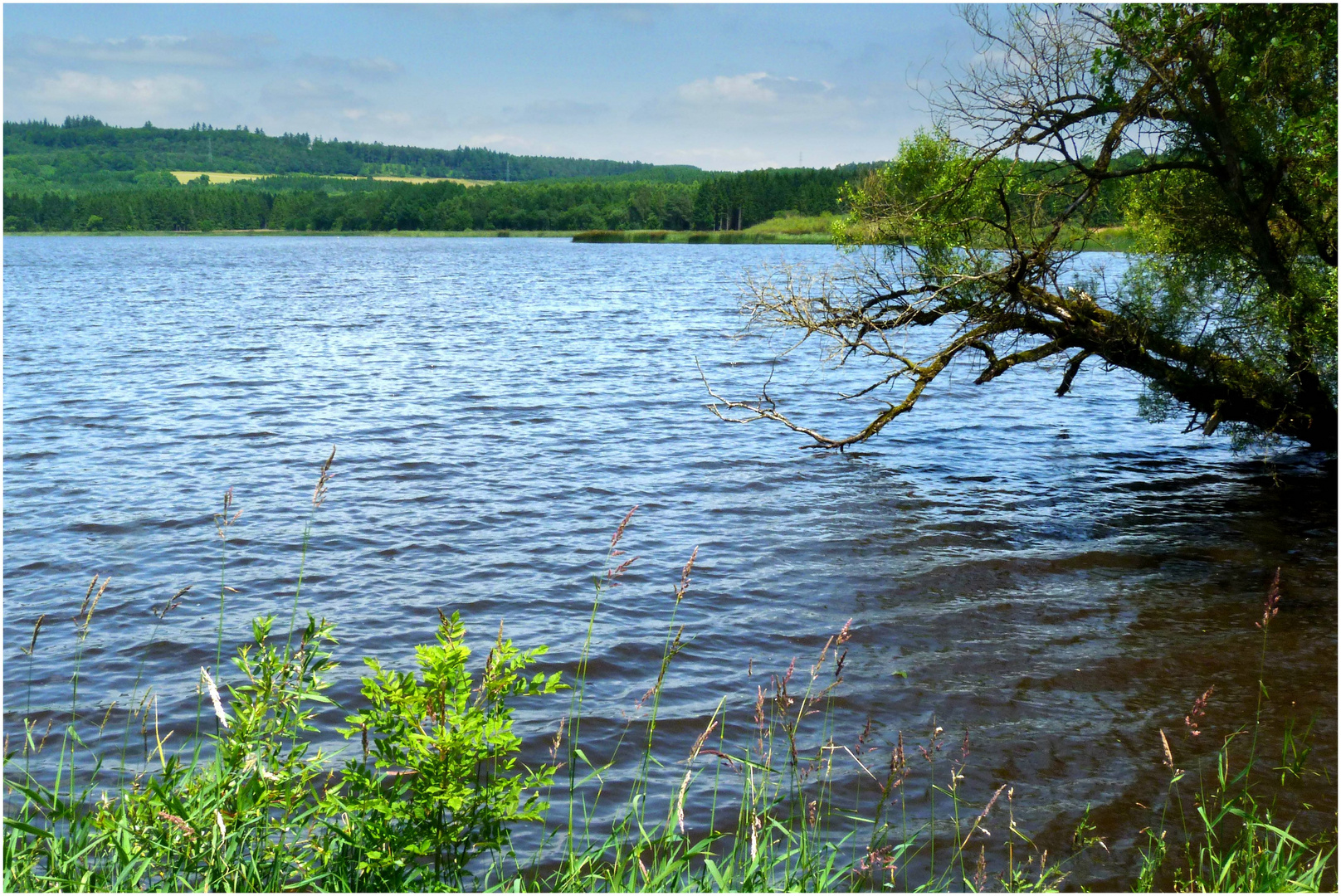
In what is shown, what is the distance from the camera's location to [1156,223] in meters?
17.5

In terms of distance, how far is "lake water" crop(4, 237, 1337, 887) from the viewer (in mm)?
9281

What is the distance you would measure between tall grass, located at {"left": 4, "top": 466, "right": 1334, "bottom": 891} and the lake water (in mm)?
583

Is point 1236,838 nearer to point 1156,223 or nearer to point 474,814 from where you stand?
point 474,814

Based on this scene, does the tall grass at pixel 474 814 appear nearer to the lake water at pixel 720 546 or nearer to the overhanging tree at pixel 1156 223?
the lake water at pixel 720 546

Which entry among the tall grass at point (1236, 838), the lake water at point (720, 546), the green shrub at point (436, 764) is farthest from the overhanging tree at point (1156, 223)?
the green shrub at point (436, 764)

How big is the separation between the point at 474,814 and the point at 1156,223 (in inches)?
659

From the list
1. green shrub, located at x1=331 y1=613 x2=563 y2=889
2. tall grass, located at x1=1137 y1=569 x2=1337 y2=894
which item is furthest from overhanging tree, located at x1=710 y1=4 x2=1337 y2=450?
green shrub, located at x1=331 y1=613 x2=563 y2=889

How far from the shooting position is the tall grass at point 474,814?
15.2ft

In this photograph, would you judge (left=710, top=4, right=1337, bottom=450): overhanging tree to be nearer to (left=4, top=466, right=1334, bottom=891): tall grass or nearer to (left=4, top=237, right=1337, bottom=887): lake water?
(left=4, top=237, right=1337, bottom=887): lake water

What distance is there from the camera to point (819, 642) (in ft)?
35.8

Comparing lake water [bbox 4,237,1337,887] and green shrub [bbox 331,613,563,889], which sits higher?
green shrub [bbox 331,613,563,889]

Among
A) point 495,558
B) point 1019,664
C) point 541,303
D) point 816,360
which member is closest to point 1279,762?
point 1019,664

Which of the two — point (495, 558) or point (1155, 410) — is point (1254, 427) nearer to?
point (1155, 410)

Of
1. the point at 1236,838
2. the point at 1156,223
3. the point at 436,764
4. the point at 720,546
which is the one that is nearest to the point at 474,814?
the point at 436,764
